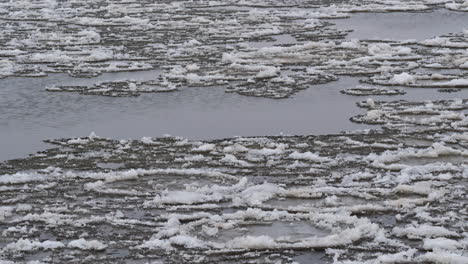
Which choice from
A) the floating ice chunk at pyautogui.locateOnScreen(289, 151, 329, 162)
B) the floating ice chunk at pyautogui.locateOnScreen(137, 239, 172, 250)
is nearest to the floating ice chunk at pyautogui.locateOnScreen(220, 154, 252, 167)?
the floating ice chunk at pyautogui.locateOnScreen(289, 151, 329, 162)

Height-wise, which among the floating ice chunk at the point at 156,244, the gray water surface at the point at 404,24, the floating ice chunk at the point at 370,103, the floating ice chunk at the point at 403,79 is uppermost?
the floating ice chunk at the point at 156,244

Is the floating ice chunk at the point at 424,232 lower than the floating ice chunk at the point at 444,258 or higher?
lower

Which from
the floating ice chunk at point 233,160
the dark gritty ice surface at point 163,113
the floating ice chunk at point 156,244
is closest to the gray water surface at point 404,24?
the dark gritty ice surface at point 163,113

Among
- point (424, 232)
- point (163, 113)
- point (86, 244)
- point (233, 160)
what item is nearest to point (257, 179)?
point (233, 160)

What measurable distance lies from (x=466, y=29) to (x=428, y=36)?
1.12 meters

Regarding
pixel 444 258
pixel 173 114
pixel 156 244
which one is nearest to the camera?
pixel 444 258

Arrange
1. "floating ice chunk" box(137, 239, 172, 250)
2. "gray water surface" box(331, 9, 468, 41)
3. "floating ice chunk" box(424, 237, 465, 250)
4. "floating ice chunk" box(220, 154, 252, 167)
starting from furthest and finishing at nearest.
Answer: "gray water surface" box(331, 9, 468, 41), "floating ice chunk" box(220, 154, 252, 167), "floating ice chunk" box(137, 239, 172, 250), "floating ice chunk" box(424, 237, 465, 250)

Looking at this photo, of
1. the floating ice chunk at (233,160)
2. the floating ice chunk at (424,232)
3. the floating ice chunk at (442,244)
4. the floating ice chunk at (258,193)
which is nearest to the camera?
the floating ice chunk at (442,244)

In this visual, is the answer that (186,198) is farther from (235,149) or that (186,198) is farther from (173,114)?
(173,114)

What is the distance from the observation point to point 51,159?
8203 millimetres

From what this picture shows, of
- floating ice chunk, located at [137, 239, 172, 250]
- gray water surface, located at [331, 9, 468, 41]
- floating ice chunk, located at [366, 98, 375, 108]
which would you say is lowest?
gray water surface, located at [331, 9, 468, 41]

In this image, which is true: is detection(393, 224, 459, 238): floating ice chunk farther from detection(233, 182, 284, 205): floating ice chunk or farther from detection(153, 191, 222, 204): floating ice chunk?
detection(153, 191, 222, 204): floating ice chunk

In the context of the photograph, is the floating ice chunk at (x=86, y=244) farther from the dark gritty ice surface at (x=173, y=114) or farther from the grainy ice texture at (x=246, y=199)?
the dark gritty ice surface at (x=173, y=114)

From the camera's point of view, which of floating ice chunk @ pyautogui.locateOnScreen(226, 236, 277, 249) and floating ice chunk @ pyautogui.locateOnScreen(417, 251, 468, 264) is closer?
floating ice chunk @ pyautogui.locateOnScreen(417, 251, 468, 264)
